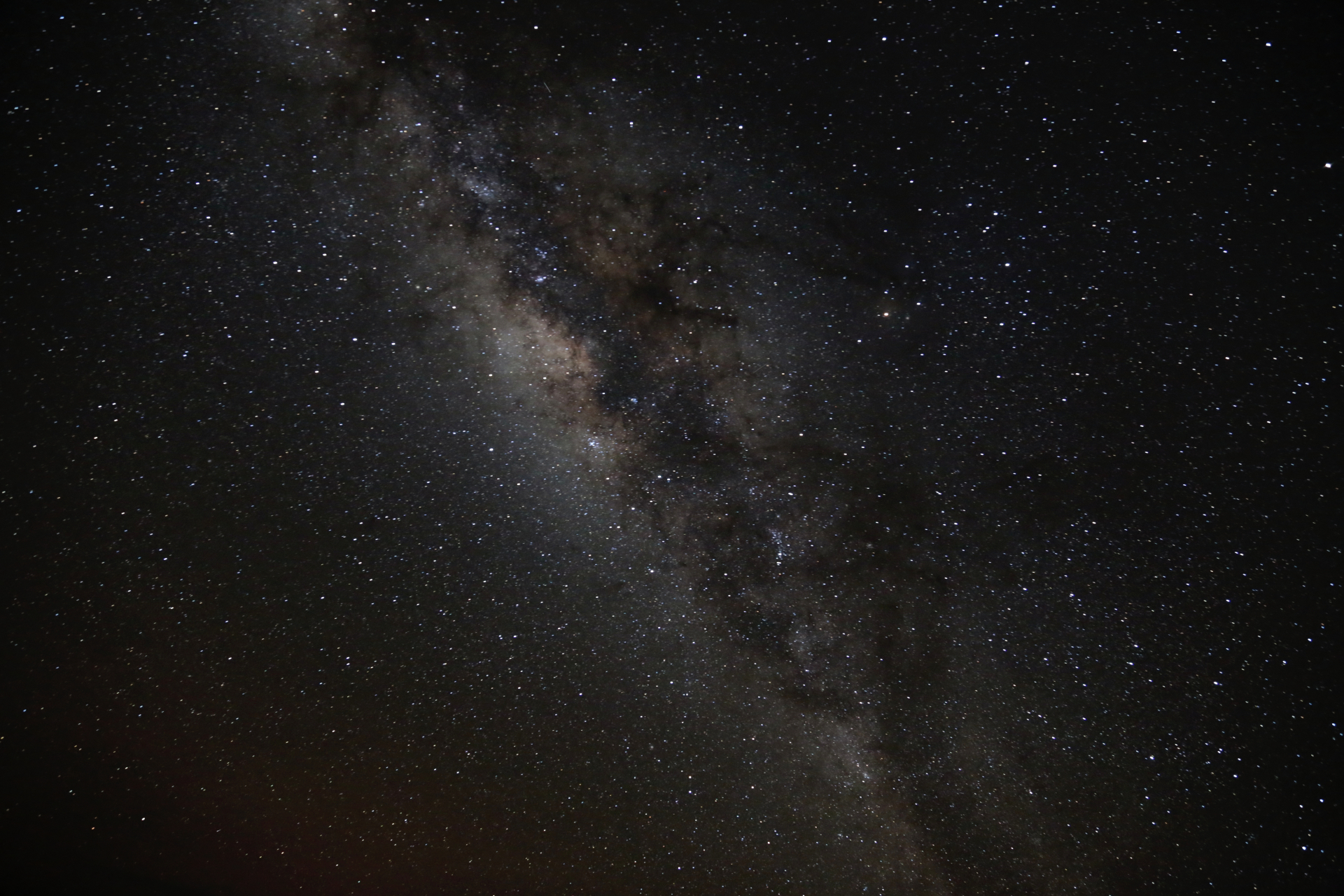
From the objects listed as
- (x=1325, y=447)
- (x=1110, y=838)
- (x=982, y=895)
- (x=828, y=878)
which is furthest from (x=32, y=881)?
(x=1325, y=447)

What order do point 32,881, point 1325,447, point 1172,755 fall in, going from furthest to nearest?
point 32,881 → point 1172,755 → point 1325,447

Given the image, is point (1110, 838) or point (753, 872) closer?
point (1110, 838)

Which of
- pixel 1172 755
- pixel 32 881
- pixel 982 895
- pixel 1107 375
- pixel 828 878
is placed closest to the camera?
pixel 1107 375

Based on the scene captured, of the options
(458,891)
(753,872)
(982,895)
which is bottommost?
(458,891)

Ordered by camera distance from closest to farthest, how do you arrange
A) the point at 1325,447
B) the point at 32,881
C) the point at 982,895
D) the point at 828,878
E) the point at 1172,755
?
1. the point at 1325,447
2. the point at 1172,755
3. the point at 982,895
4. the point at 828,878
5. the point at 32,881

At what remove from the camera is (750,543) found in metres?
2.22

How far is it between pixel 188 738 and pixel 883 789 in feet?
10.8

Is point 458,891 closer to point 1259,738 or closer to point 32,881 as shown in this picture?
point 32,881

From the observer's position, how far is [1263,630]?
1.73 m

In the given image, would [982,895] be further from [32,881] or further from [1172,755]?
[32,881]

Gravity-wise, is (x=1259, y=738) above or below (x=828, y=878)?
above

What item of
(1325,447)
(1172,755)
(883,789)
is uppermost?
(1325,447)

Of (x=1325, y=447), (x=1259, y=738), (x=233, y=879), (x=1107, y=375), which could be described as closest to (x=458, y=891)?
(x=233, y=879)

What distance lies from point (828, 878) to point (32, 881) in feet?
16.3
